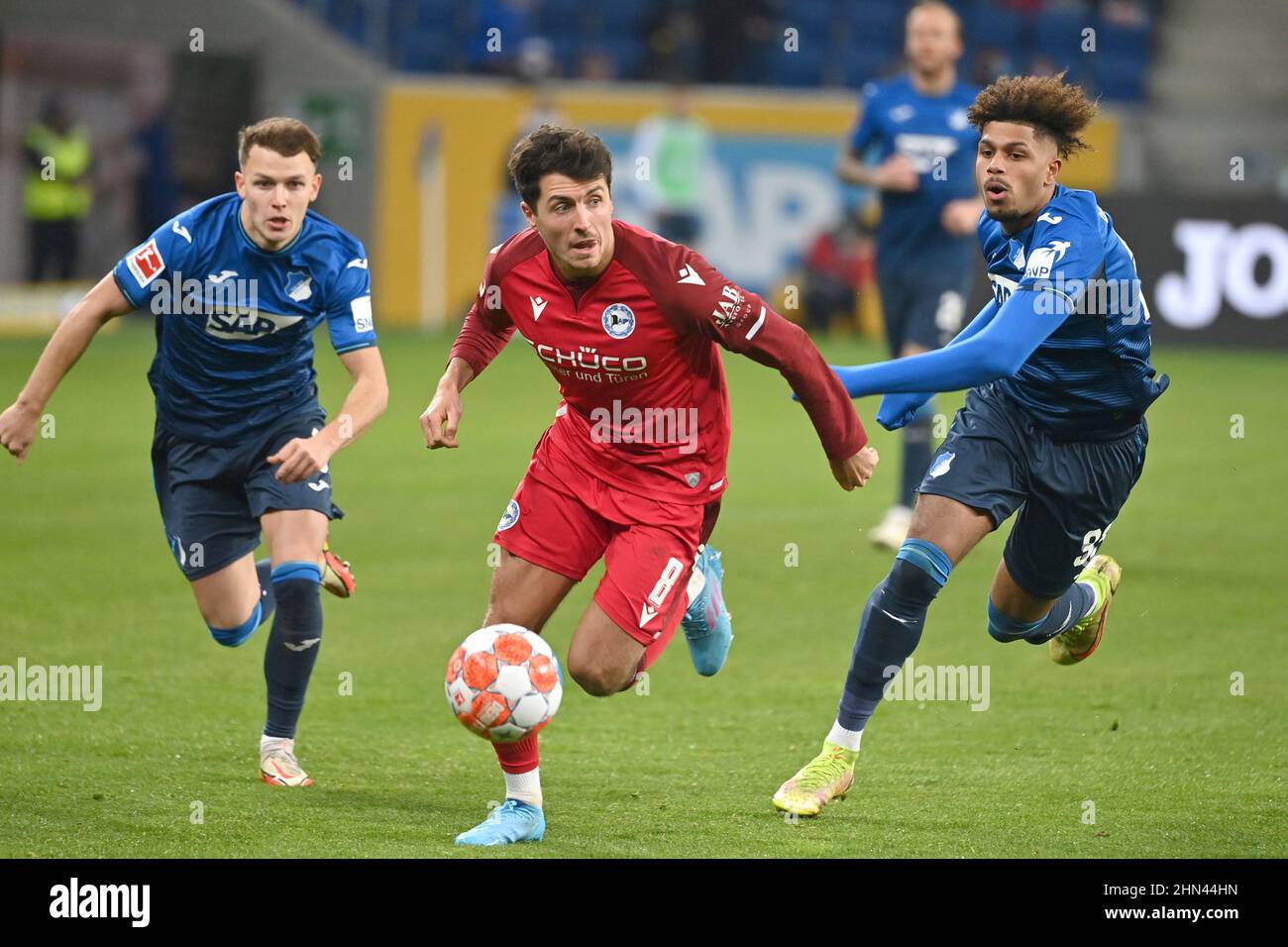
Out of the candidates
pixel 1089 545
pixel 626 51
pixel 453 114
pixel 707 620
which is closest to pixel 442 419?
pixel 707 620

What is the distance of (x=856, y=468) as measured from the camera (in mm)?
5438

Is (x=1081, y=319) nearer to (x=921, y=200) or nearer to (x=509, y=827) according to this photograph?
(x=509, y=827)

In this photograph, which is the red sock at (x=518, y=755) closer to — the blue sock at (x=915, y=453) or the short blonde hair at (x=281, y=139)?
the short blonde hair at (x=281, y=139)

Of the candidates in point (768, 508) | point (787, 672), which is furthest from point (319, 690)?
point (768, 508)

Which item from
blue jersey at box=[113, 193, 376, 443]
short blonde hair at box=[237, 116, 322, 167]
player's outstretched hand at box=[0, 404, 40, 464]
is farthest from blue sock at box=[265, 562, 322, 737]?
short blonde hair at box=[237, 116, 322, 167]

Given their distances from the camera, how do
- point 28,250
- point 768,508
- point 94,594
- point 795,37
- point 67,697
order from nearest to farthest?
point 67,697 < point 94,594 < point 768,508 < point 28,250 < point 795,37

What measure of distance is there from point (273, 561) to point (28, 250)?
15981 mm

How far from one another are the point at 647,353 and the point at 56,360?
191 cm

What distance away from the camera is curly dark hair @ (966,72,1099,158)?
221 inches

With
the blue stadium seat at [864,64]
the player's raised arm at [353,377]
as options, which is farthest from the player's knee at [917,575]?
the blue stadium seat at [864,64]

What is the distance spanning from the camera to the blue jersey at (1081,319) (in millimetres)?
5508

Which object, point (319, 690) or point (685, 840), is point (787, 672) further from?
point (685, 840)

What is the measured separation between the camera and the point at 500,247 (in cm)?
582

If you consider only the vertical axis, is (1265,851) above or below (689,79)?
below
